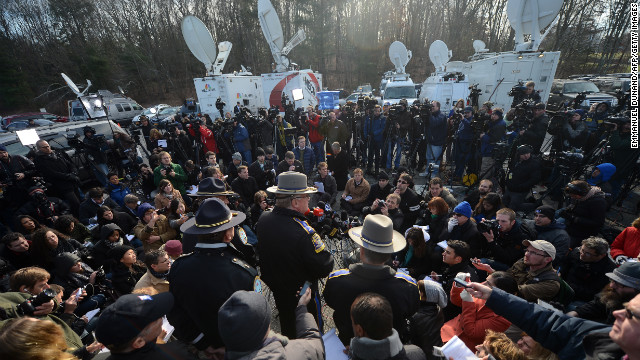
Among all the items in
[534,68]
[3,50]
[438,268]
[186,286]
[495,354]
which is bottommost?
[438,268]

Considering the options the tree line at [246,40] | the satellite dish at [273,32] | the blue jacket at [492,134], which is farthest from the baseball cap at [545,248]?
the tree line at [246,40]

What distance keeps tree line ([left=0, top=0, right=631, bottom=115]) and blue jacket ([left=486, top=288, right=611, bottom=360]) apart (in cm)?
3320

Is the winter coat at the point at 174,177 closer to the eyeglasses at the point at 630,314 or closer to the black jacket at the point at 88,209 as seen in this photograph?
the black jacket at the point at 88,209

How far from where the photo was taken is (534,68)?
1038cm

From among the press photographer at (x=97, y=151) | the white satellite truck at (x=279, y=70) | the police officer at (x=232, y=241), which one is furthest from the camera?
the white satellite truck at (x=279, y=70)

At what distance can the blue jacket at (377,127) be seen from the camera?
25.6 ft

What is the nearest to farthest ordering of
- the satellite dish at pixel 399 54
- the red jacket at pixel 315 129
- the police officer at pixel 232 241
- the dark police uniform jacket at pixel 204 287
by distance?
1. the dark police uniform jacket at pixel 204 287
2. the police officer at pixel 232 241
3. the red jacket at pixel 315 129
4. the satellite dish at pixel 399 54

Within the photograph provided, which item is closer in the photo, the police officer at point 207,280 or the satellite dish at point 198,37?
the police officer at point 207,280

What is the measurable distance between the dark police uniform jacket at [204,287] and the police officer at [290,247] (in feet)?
1.33

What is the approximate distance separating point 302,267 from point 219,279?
768mm

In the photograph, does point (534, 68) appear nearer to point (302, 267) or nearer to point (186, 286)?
point (302, 267)

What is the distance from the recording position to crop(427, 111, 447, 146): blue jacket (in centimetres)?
730

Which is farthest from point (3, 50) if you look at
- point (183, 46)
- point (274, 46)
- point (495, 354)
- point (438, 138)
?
point (495, 354)

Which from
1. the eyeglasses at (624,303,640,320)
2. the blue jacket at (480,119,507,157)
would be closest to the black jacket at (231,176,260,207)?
the eyeglasses at (624,303,640,320)
